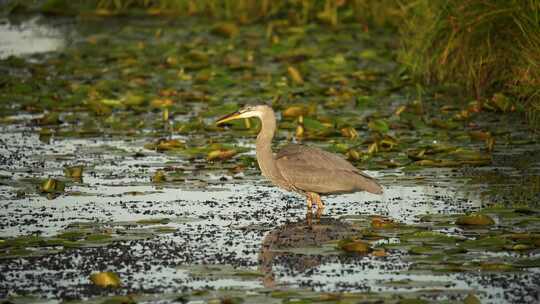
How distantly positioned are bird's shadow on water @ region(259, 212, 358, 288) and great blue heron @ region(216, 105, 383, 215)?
252mm

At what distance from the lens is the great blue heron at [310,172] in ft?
30.6

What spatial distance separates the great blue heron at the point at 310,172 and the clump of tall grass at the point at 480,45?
11.5 feet

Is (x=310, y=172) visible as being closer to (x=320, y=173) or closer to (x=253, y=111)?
(x=320, y=173)

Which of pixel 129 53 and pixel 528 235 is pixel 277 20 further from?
pixel 528 235

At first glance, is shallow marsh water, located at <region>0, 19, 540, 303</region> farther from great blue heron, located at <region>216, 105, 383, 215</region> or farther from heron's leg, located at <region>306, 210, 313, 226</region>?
great blue heron, located at <region>216, 105, 383, 215</region>

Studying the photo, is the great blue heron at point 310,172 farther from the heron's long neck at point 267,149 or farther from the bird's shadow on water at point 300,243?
the bird's shadow on water at point 300,243

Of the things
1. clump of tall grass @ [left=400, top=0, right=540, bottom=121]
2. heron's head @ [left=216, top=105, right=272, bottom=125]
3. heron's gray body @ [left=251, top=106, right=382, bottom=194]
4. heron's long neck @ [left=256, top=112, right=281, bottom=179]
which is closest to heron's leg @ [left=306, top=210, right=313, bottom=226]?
heron's gray body @ [left=251, top=106, right=382, bottom=194]

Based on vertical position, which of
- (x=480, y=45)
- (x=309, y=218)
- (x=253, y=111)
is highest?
(x=480, y=45)

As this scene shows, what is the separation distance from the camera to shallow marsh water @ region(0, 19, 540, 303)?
736 cm

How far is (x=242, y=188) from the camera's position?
34.3ft

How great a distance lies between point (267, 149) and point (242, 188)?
0.83 meters

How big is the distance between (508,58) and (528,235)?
18.2ft

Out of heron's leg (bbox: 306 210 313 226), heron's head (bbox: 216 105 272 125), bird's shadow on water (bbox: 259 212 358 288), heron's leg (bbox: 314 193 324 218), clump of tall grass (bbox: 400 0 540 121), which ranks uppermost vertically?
clump of tall grass (bbox: 400 0 540 121)

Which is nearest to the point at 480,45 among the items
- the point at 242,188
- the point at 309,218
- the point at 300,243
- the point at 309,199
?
the point at 242,188
